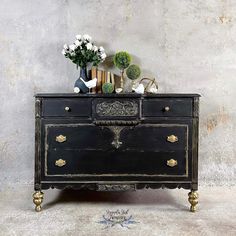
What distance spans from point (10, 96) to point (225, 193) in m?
2.44

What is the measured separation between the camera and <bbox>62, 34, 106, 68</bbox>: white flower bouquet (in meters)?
3.32

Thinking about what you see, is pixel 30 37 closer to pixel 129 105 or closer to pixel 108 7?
pixel 108 7

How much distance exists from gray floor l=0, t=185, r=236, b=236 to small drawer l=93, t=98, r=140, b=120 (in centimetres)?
84

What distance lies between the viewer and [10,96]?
12.1ft

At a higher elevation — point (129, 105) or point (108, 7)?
point (108, 7)

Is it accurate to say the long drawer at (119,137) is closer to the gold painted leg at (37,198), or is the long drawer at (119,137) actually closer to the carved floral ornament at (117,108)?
the carved floral ornament at (117,108)

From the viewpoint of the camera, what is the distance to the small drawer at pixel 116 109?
9.76 ft

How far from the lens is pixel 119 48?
3.69m

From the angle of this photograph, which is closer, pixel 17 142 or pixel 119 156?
pixel 119 156

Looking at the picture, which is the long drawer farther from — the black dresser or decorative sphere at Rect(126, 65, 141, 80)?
decorative sphere at Rect(126, 65, 141, 80)

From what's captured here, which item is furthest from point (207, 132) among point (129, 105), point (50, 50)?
point (50, 50)

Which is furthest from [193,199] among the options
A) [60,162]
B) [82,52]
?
[82,52]

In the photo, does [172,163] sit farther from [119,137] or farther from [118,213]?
[118,213]

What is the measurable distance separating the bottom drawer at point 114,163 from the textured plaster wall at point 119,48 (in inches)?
32.9
